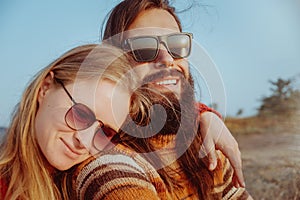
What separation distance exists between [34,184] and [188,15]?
19.5 inches

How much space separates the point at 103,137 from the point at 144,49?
8.0 inches

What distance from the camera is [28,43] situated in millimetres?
1096

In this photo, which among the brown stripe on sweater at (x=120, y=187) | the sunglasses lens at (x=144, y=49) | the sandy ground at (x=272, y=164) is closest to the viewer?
the brown stripe on sweater at (x=120, y=187)

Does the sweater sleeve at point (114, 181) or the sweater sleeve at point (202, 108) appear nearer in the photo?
the sweater sleeve at point (114, 181)

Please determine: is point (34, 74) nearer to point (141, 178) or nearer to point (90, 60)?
point (90, 60)

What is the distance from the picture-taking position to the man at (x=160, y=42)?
42.8 inches

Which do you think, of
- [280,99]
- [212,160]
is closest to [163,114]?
[212,160]

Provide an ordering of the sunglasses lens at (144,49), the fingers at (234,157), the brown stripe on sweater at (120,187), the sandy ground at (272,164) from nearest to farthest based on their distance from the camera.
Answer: the brown stripe on sweater at (120,187) < the sunglasses lens at (144,49) < the fingers at (234,157) < the sandy ground at (272,164)

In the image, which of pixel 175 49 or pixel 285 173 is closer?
pixel 175 49

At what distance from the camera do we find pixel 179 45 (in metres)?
1.10

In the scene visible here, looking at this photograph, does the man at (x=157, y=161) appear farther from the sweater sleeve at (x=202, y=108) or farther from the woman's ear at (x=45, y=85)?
the woman's ear at (x=45, y=85)

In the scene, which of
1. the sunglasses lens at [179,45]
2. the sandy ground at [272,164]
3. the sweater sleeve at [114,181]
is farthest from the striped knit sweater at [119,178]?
the sandy ground at [272,164]

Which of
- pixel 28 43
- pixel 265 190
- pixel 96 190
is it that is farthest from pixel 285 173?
pixel 28 43

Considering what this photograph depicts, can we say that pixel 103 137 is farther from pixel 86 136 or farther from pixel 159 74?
pixel 159 74
